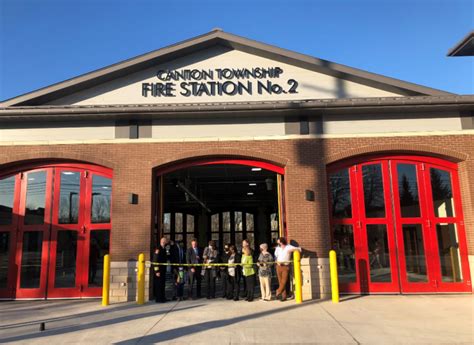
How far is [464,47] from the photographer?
11953 millimetres

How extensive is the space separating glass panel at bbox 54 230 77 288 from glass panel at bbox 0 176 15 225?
177 cm

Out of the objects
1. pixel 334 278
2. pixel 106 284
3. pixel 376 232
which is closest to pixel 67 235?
pixel 106 284

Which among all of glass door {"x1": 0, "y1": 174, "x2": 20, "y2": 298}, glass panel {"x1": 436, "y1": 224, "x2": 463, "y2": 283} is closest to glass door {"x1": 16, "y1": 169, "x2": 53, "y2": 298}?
glass door {"x1": 0, "y1": 174, "x2": 20, "y2": 298}

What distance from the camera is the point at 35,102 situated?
41.0ft

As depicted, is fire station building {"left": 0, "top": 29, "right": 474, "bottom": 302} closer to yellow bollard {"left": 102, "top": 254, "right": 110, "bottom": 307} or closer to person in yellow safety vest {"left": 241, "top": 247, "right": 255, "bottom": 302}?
yellow bollard {"left": 102, "top": 254, "right": 110, "bottom": 307}

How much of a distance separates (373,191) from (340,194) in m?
0.99

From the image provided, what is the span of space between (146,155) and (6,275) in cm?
543

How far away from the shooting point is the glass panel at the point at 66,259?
11805 mm

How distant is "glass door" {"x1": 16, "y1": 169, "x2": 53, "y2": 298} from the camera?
11805mm

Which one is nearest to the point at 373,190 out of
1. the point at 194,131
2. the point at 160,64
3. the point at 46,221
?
the point at 194,131

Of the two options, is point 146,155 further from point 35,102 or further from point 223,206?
point 223,206

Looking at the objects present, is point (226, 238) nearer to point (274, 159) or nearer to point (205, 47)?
point (274, 159)

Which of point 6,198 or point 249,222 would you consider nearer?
point 6,198

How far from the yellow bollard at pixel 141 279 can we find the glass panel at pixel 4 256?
432 centimetres
